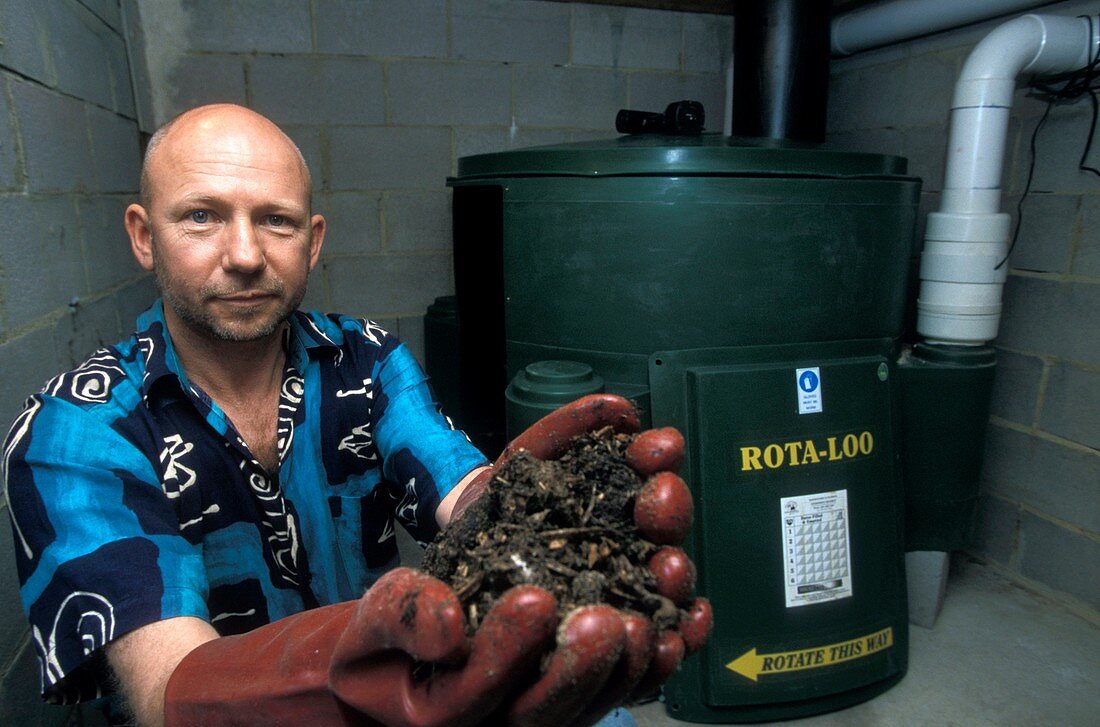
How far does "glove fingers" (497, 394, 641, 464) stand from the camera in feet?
2.43

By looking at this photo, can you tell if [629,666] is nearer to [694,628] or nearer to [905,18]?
[694,628]

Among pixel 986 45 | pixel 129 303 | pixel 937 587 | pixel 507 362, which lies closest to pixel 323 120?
pixel 129 303

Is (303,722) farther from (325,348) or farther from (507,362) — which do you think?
(507,362)

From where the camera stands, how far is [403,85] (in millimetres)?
2236

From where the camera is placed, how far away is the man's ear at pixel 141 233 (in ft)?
3.15

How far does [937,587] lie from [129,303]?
2.17m

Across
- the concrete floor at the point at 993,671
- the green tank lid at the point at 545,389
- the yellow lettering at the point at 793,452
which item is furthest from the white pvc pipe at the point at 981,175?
the green tank lid at the point at 545,389

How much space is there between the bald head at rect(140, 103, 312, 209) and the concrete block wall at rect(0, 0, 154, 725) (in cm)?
26

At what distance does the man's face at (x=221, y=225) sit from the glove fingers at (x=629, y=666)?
0.68 metres

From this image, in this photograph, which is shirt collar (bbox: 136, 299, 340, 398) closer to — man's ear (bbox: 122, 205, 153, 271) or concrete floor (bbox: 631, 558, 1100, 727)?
man's ear (bbox: 122, 205, 153, 271)

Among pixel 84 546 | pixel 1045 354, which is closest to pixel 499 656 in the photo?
pixel 84 546

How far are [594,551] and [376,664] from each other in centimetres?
21

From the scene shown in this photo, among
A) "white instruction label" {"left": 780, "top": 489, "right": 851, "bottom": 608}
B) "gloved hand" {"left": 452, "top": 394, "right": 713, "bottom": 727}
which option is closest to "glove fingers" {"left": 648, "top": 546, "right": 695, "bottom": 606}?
"gloved hand" {"left": 452, "top": 394, "right": 713, "bottom": 727}

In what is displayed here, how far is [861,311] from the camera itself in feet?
4.67
